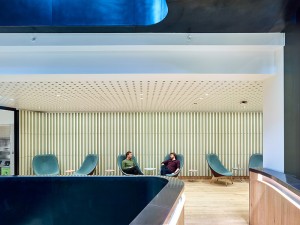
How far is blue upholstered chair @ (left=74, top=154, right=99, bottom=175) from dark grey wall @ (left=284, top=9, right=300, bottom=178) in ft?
28.9

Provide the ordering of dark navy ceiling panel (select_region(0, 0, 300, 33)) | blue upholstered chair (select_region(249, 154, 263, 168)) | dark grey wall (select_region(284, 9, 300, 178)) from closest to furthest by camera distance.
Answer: dark navy ceiling panel (select_region(0, 0, 300, 33))
dark grey wall (select_region(284, 9, 300, 178))
blue upholstered chair (select_region(249, 154, 263, 168))

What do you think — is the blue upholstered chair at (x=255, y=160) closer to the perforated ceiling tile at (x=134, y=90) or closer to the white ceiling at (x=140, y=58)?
the perforated ceiling tile at (x=134, y=90)

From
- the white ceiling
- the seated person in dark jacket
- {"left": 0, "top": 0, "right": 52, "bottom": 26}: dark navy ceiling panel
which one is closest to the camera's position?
{"left": 0, "top": 0, "right": 52, "bottom": 26}: dark navy ceiling panel

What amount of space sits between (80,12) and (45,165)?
9.43m

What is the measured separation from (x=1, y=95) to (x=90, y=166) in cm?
546

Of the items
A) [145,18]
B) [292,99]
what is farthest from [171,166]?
[145,18]

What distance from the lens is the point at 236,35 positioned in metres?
4.94

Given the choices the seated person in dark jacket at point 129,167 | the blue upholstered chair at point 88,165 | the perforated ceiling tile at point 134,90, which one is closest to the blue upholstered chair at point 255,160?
the perforated ceiling tile at point 134,90

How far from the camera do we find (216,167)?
12227 millimetres

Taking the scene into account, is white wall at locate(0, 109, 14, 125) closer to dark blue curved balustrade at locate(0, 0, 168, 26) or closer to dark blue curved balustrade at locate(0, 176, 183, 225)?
dark blue curved balustrade at locate(0, 176, 183, 225)

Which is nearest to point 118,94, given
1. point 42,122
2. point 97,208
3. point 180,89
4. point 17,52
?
point 180,89

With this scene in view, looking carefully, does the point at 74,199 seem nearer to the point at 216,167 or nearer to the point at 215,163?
the point at 216,167

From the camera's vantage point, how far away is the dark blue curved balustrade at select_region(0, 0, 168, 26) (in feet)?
14.3

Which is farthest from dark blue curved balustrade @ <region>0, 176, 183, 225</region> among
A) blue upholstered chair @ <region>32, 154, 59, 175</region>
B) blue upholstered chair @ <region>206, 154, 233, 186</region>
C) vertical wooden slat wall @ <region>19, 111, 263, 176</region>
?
vertical wooden slat wall @ <region>19, 111, 263, 176</region>
